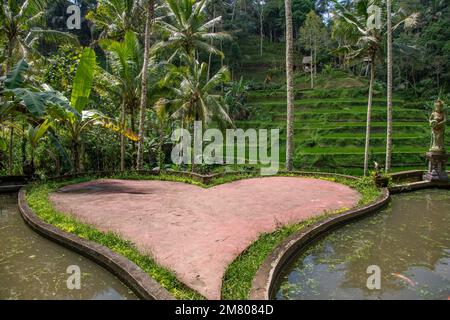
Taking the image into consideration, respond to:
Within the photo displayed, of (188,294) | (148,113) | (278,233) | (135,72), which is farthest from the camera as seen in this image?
(148,113)

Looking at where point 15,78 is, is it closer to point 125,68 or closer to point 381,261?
point 125,68

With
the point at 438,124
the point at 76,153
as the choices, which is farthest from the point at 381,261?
the point at 76,153

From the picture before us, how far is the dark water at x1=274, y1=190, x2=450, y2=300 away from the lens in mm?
5652

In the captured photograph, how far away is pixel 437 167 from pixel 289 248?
966 cm

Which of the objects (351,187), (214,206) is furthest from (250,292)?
(351,187)

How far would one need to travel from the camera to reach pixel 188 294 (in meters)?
4.98

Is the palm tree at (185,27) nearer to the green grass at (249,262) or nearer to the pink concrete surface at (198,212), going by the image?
the pink concrete surface at (198,212)

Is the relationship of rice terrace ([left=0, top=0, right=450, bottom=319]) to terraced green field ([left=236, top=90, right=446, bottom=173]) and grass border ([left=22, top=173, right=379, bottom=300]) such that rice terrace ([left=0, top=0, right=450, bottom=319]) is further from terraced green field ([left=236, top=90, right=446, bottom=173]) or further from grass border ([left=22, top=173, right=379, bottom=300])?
terraced green field ([left=236, top=90, right=446, bottom=173])

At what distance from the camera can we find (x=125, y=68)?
1547cm

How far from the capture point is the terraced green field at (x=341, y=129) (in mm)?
24016

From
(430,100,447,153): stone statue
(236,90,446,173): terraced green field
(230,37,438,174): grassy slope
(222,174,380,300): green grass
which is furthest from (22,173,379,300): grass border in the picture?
(230,37,438,174): grassy slope

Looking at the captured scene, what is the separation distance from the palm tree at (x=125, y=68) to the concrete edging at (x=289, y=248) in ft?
31.2
